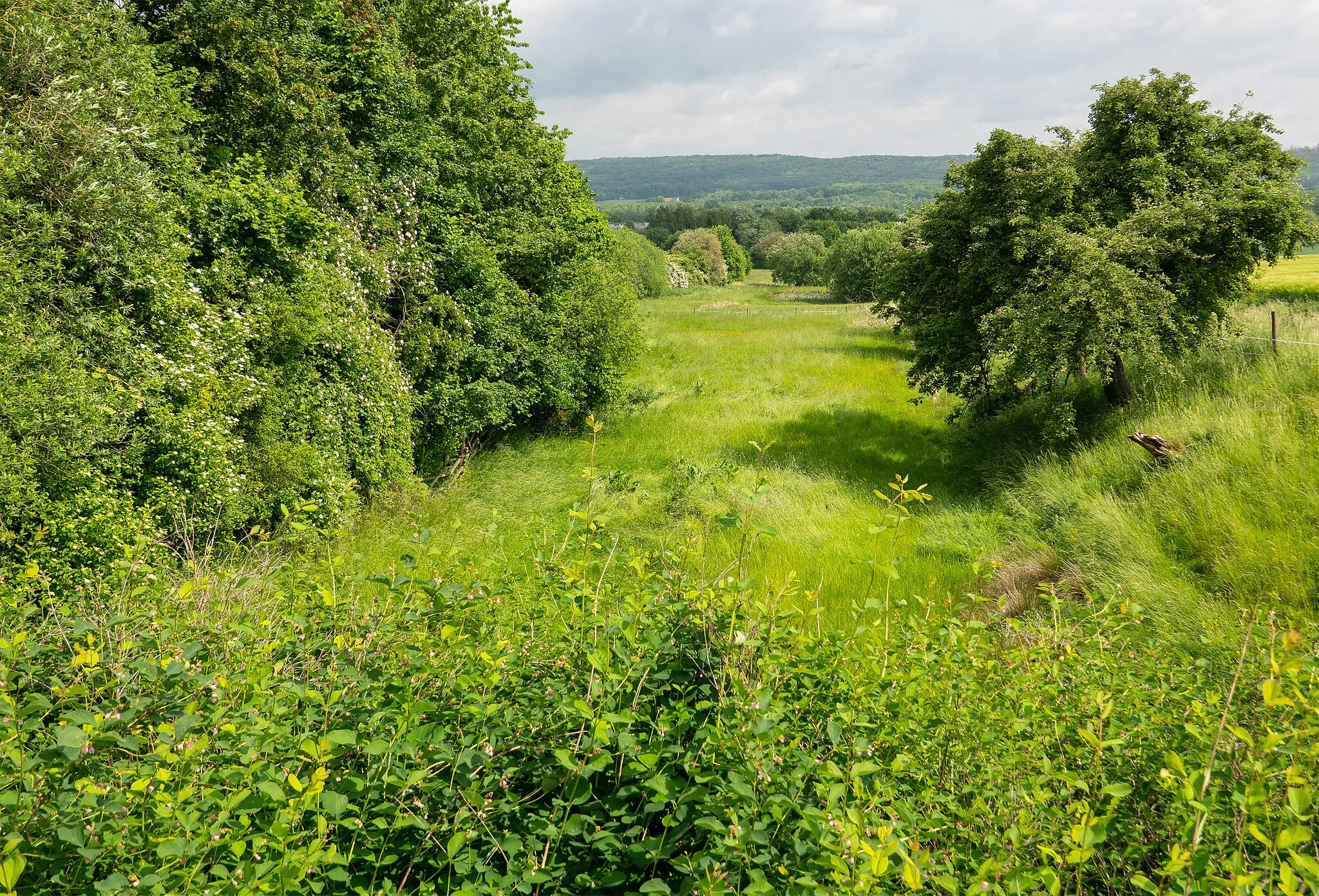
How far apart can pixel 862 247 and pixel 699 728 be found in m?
62.2

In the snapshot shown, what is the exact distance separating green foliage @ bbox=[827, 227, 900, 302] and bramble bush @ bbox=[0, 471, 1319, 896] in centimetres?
5330

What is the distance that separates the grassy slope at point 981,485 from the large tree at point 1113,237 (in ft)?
3.79

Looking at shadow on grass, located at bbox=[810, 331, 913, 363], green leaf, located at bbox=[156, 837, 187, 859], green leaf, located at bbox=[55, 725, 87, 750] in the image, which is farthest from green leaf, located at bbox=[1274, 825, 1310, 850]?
shadow on grass, located at bbox=[810, 331, 913, 363]

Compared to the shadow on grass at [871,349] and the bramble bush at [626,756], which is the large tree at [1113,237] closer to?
the bramble bush at [626,756]

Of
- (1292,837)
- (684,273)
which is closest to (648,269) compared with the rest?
(684,273)

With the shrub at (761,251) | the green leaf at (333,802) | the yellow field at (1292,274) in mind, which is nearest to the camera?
the green leaf at (333,802)

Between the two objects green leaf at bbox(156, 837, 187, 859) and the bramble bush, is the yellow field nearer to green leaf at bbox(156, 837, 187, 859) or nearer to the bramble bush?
the bramble bush

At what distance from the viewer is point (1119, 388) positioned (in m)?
11.5

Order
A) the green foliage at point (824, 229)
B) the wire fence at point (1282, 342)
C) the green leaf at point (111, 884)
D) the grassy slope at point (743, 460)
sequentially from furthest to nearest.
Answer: the green foliage at point (824, 229), the wire fence at point (1282, 342), the grassy slope at point (743, 460), the green leaf at point (111, 884)

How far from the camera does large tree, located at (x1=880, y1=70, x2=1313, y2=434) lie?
10.1 meters

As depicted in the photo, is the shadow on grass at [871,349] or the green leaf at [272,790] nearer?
the green leaf at [272,790]

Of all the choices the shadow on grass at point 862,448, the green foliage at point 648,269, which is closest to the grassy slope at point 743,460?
the shadow on grass at point 862,448

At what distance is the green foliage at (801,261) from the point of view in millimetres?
78375

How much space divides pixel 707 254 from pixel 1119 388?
84.0 m
